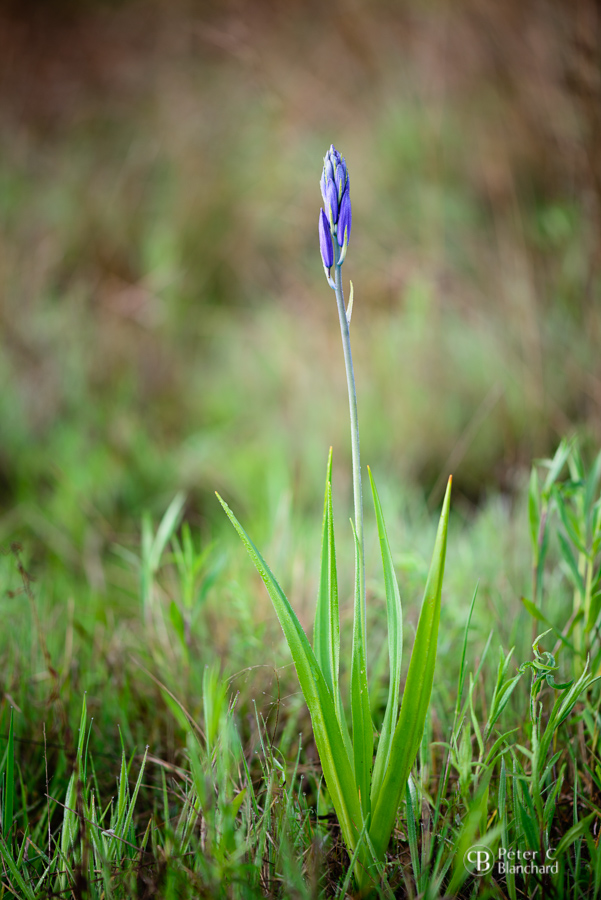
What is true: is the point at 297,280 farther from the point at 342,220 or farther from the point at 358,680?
the point at 358,680

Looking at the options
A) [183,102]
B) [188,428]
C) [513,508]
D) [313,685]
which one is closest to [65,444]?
[188,428]

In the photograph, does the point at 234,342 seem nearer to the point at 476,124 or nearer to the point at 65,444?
the point at 65,444

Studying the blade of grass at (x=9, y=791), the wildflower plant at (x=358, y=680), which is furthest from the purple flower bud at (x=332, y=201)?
the blade of grass at (x=9, y=791)

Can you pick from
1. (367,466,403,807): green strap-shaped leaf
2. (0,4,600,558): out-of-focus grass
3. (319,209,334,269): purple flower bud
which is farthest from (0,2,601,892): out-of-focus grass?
(319,209,334,269): purple flower bud

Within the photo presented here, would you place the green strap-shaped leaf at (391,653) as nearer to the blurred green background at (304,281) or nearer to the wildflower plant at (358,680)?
the wildflower plant at (358,680)

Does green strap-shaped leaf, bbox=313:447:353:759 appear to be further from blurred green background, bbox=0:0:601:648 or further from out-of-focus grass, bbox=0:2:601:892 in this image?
blurred green background, bbox=0:0:601:648

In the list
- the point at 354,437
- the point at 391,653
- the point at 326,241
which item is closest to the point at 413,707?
the point at 391,653
